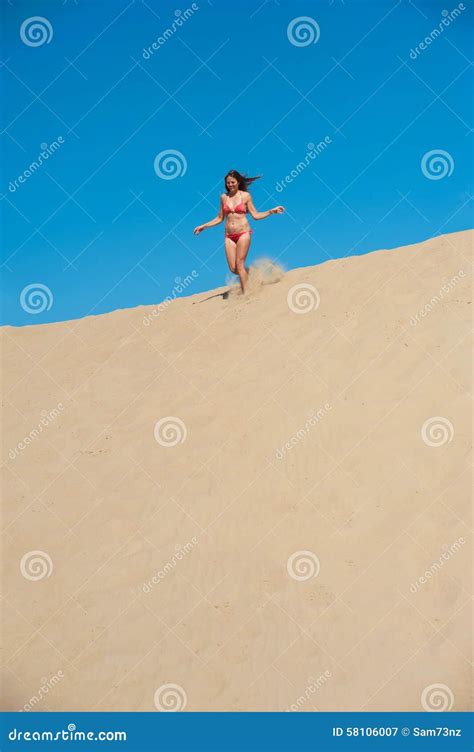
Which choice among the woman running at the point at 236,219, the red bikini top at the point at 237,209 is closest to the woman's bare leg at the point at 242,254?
the woman running at the point at 236,219

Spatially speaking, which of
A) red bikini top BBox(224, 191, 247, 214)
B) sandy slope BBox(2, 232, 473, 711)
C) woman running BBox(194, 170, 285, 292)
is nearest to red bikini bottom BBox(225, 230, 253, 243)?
woman running BBox(194, 170, 285, 292)

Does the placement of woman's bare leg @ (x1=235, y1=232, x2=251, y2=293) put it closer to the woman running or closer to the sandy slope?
the woman running

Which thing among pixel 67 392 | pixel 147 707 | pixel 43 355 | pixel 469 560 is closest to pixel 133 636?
pixel 147 707

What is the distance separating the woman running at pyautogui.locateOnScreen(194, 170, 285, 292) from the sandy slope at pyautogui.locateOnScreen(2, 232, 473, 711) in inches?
38.5

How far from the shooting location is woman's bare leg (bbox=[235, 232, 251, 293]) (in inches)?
428

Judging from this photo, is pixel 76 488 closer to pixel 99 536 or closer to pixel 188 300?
pixel 99 536

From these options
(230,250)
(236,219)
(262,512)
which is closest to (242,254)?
(230,250)

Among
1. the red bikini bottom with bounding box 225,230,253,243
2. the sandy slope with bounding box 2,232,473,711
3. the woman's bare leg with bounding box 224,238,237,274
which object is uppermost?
the red bikini bottom with bounding box 225,230,253,243

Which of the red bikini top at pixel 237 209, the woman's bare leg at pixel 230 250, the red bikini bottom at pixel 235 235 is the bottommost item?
the woman's bare leg at pixel 230 250

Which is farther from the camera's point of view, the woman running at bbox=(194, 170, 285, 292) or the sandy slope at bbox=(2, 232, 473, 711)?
the woman running at bbox=(194, 170, 285, 292)

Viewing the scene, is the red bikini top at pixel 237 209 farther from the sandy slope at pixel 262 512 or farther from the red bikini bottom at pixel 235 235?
the sandy slope at pixel 262 512

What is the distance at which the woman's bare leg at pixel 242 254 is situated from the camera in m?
10.9

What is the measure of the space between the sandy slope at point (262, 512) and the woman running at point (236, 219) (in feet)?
3.21

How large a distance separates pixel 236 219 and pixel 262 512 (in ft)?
16.9
